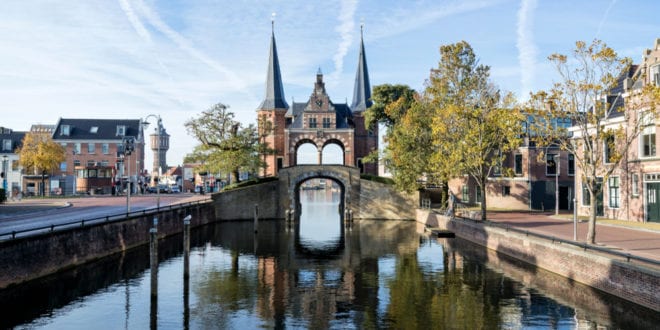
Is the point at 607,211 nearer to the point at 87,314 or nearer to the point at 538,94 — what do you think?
the point at 538,94

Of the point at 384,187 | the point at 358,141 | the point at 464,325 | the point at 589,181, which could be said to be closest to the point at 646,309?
the point at 464,325

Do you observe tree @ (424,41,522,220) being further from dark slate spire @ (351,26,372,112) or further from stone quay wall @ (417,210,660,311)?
dark slate spire @ (351,26,372,112)

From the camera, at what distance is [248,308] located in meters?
21.1

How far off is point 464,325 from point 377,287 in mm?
7085

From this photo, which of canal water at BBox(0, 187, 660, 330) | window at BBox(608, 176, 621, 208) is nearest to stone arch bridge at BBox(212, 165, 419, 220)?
window at BBox(608, 176, 621, 208)

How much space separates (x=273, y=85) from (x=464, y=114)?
1723 inches

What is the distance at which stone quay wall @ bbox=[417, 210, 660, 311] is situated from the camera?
19.0 metres

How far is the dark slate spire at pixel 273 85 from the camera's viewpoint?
78.6m

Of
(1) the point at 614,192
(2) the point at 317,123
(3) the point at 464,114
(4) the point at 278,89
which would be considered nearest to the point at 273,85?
(4) the point at 278,89

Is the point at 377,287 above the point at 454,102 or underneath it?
underneath

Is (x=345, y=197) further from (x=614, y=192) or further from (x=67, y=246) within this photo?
(x=67, y=246)

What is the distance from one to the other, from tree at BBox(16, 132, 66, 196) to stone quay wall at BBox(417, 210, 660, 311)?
204 ft

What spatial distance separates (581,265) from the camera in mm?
23578

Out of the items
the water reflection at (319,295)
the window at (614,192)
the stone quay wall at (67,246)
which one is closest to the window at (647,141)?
the window at (614,192)
